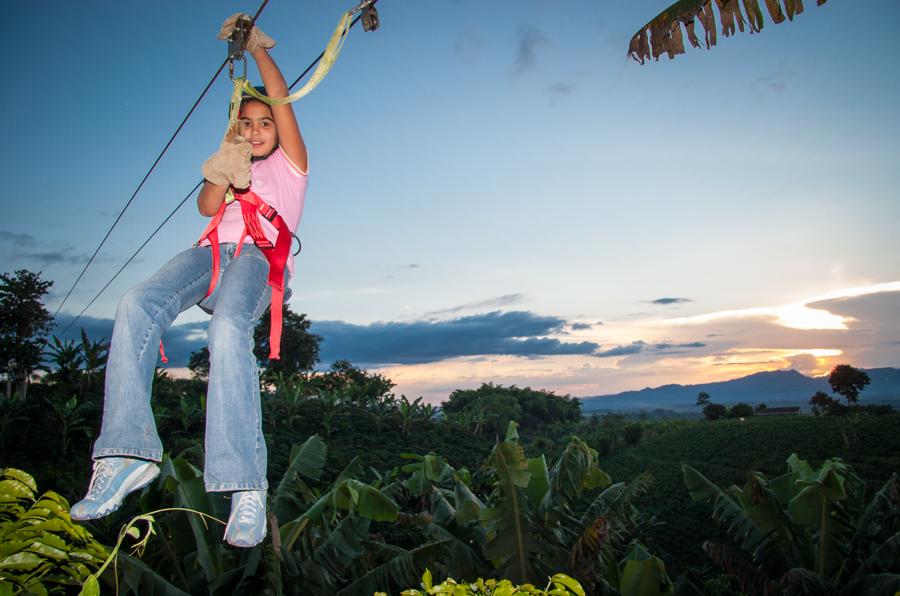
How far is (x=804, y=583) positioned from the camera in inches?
271

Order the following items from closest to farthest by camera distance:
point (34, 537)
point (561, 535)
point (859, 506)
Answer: point (34, 537) < point (561, 535) < point (859, 506)

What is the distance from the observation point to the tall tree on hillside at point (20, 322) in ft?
58.1

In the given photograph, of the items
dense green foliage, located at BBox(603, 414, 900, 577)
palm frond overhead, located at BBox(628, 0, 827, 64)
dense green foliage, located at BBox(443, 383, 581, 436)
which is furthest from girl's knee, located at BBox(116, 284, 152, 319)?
dense green foliage, located at BBox(443, 383, 581, 436)

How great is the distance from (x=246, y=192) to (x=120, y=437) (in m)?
1.00

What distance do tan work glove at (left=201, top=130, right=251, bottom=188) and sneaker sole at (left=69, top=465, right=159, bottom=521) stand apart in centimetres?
107

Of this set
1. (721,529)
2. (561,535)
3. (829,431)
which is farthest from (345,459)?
(829,431)

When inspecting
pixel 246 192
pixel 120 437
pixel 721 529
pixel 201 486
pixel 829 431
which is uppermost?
pixel 246 192

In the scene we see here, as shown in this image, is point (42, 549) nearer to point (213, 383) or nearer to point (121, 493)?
point (121, 493)

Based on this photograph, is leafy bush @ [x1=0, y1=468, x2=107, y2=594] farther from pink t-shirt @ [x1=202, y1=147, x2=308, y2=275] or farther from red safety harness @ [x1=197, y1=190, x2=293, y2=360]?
pink t-shirt @ [x1=202, y1=147, x2=308, y2=275]

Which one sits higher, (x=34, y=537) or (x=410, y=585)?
(x=34, y=537)

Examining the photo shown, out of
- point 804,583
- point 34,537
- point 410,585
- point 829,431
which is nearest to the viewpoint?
point 34,537

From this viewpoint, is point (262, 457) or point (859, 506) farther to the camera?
point (859, 506)

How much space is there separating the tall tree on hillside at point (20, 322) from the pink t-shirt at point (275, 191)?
61.5ft

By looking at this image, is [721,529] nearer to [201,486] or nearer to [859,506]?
[859,506]
